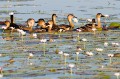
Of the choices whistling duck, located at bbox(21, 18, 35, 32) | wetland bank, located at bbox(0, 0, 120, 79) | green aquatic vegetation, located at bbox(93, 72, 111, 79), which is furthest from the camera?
whistling duck, located at bbox(21, 18, 35, 32)

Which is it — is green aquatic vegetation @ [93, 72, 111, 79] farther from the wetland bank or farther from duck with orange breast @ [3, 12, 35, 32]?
duck with orange breast @ [3, 12, 35, 32]

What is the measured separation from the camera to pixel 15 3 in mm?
30312

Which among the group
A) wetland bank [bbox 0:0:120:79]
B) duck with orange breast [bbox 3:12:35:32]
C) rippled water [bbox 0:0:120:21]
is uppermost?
rippled water [bbox 0:0:120:21]

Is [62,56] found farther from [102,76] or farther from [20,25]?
[20,25]

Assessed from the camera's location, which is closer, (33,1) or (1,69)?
(1,69)

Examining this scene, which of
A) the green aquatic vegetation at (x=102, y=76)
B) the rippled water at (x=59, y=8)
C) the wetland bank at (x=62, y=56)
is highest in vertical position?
the rippled water at (x=59, y=8)

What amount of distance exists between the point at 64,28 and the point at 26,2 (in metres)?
10.4

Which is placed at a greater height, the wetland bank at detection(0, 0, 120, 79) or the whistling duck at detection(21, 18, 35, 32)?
the whistling duck at detection(21, 18, 35, 32)

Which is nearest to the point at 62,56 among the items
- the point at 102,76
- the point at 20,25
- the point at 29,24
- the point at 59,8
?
the point at 102,76

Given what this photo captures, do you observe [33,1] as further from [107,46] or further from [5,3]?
[107,46]

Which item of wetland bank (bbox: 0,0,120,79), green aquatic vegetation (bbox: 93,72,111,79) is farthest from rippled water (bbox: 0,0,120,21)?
green aquatic vegetation (bbox: 93,72,111,79)

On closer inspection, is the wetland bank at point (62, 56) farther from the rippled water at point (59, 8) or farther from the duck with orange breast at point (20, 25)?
the rippled water at point (59, 8)

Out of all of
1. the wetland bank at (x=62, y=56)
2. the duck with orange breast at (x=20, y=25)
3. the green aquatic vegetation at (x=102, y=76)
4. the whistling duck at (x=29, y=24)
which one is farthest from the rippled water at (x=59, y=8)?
the green aquatic vegetation at (x=102, y=76)

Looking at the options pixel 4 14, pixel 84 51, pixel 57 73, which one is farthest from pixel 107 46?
pixel 4 14
